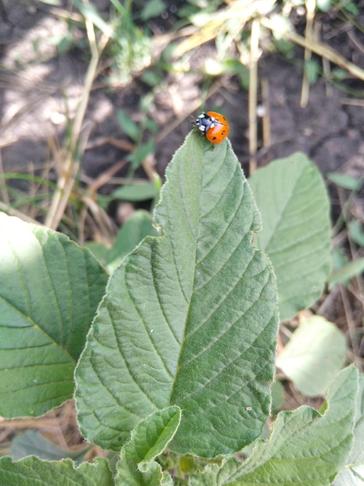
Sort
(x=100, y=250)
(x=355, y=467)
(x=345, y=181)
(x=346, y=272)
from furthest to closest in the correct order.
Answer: (x=345, y=181), (x=346, y=272), (x=100, y=250), (x=355, y=467)

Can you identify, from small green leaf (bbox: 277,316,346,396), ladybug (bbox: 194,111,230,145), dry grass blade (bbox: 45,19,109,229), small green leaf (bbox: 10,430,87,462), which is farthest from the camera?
dry grass blade (bbox: 45,19,109,229)

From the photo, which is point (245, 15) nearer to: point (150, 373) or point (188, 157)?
point (188, 157)

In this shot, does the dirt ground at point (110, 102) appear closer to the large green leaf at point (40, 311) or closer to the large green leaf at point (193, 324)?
the large green leaf at point (40, 311)

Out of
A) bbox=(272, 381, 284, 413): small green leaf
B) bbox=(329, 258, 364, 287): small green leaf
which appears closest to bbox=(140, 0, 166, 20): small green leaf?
bbox=(329, 258, 364, 287): small green leaf

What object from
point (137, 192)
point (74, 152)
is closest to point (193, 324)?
point (137, 192)

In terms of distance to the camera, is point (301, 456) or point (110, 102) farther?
point (110, 102)

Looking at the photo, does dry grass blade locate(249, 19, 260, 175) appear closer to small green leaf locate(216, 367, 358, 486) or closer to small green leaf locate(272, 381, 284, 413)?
small green leaf locate(272, 381, 284, 413)

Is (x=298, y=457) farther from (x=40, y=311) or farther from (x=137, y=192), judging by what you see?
(x=137, y=192)
